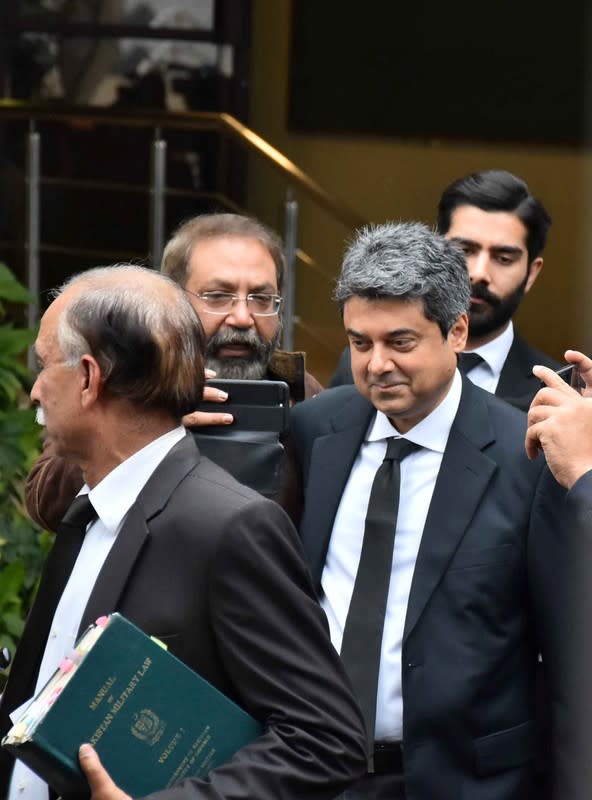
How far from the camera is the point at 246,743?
6.70ft

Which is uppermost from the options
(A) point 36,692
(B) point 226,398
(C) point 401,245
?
(C) point 401,245

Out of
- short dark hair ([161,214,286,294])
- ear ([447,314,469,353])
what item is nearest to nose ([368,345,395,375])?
ear ([447,314,469,353])

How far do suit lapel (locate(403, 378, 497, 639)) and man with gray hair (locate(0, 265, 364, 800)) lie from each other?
2.43ft

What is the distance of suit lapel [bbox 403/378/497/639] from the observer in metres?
2.82

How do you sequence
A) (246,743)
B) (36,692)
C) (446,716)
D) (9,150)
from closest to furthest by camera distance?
(246,743) < (36,692) < (446,716) < (9,150)

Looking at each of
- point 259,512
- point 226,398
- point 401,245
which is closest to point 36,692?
point 259,512

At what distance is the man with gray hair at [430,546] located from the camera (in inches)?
109

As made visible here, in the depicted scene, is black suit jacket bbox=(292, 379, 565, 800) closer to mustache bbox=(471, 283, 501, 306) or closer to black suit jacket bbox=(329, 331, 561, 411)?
black suit jacket bbox=(329, 331, 561, 411)

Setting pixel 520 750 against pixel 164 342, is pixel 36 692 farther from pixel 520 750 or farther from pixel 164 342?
pixel 520 750

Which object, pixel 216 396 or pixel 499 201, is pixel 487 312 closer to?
pixel 499 201

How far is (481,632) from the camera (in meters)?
2.79

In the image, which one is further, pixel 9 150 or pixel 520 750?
pixel 9 150

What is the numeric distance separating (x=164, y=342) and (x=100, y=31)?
21.9 ft

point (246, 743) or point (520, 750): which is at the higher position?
point (246, 743)
